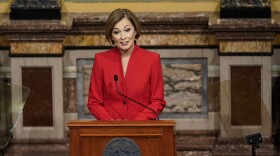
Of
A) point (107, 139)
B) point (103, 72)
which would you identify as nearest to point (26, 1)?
point (103, 72)

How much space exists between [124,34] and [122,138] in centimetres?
95

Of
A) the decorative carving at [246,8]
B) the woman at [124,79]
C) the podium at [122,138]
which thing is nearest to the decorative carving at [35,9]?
the decorative carving at [246,8]

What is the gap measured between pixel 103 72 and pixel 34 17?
278 cm

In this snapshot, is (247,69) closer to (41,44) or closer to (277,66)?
(277,66)

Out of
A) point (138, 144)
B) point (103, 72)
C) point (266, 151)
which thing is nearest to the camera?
point (138, 144)

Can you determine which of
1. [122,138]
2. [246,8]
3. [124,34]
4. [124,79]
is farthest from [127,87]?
[246,8]

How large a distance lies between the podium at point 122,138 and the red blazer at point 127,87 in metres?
0.54

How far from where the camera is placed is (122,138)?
5.25m

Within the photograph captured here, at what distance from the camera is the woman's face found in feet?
19.3

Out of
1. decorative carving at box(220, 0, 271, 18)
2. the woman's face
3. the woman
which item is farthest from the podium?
decorative carving at box(220, 0, 271, 18)

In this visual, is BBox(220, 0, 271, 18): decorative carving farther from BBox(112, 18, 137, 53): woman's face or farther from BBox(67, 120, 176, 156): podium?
BBox(67, 120, 176, 156): podium

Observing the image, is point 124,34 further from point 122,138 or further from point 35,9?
point 35,9

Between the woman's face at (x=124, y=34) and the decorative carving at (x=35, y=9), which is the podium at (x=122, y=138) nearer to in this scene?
the woman's face at (x=124, y=34)

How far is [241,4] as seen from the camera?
8320mm
